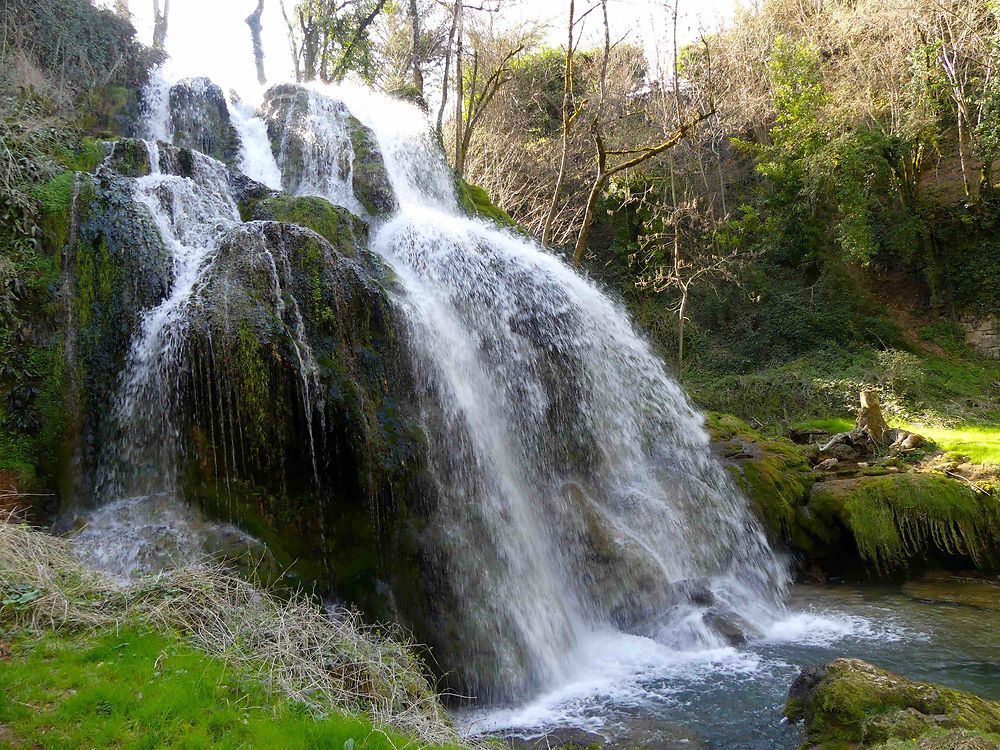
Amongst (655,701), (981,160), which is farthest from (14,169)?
(981,160)

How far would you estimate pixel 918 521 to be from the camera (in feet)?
30.0

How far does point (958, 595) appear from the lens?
331 inches

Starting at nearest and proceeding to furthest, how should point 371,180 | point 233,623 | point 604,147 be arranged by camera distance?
point 233,623 → point 371,180 → point 604,147

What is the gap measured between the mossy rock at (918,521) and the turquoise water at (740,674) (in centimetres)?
104

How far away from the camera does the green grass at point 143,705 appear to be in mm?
3055

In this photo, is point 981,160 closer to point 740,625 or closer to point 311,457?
point 740,625

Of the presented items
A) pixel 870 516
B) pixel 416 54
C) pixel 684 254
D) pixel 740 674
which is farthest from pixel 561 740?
pixel 416 54

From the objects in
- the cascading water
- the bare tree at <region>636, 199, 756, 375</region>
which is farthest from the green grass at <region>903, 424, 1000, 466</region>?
the cascading water

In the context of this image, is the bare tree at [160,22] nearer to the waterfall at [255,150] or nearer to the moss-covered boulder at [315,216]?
the waterfall at [255,150]

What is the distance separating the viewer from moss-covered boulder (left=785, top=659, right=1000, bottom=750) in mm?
4070

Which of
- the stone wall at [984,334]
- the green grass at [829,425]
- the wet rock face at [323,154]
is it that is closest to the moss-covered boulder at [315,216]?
the wet rock face at [323,154]

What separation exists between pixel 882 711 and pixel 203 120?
1493 cm

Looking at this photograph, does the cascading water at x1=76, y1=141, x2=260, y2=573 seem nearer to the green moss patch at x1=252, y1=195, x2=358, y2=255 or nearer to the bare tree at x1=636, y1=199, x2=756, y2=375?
the green moss patch at x1=252, y1=195, x2=358, y2=255

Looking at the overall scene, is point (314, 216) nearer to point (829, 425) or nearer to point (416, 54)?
point (829, 425)
